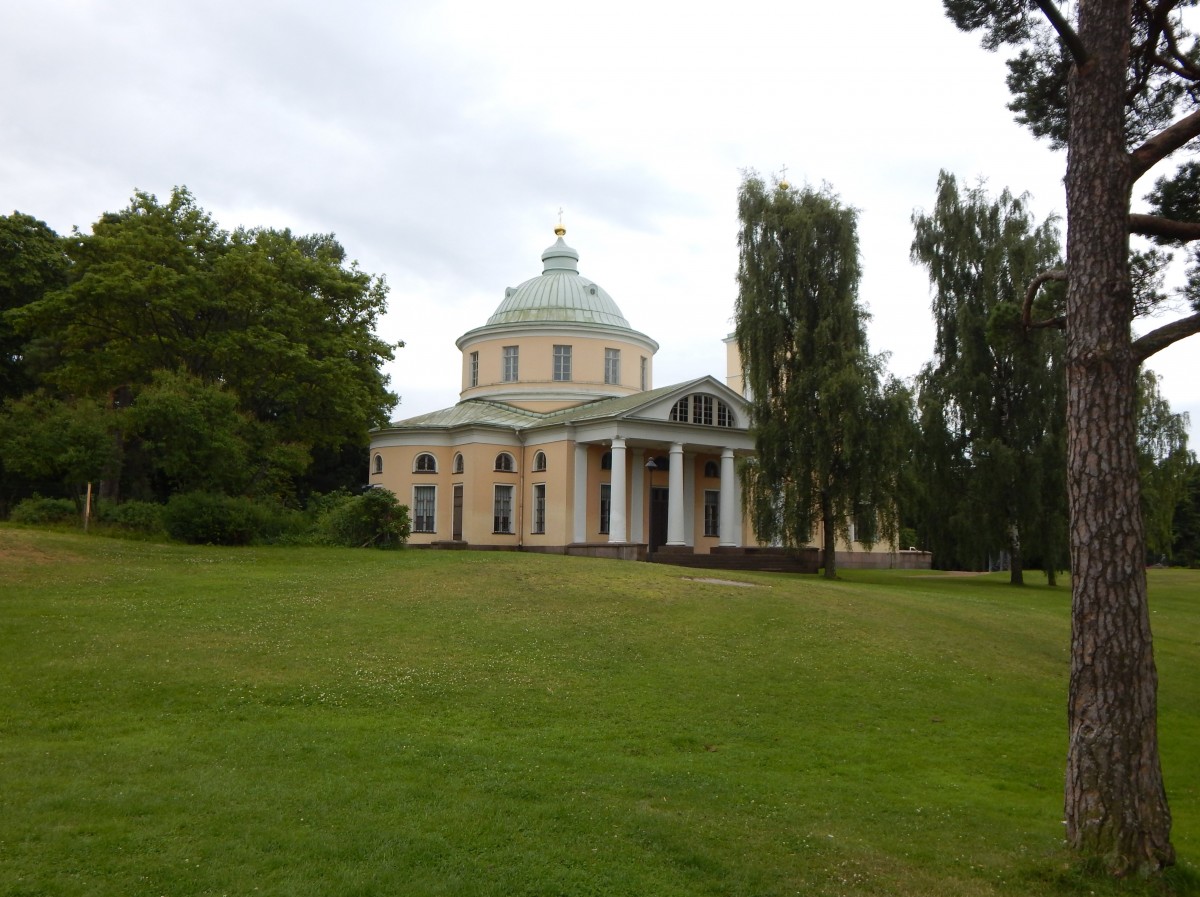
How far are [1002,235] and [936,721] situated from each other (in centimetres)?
2236

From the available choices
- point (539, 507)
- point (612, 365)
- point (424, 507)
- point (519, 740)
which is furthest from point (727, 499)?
point (519, 740)

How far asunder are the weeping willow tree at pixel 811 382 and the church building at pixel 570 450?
5341mm

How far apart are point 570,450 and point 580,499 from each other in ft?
5.68

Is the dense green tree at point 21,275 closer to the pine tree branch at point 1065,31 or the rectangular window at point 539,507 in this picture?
the rectangular window at point 539,507

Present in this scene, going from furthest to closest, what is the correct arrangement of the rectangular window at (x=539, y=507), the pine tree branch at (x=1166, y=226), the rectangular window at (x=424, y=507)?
the rectangular window at (x=424, y=507) < the rectangular window at (x=539, y=507) < the pine tree branch at (x=1166, y=226)

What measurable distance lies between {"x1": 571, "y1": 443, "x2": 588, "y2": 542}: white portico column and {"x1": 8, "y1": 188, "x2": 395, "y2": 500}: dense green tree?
7280mm

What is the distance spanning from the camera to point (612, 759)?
31.9ft

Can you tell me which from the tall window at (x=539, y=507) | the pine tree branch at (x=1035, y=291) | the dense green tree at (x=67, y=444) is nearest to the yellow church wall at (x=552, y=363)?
the tall window at (x=539, y=507)

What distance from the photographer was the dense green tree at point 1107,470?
758 centimetres

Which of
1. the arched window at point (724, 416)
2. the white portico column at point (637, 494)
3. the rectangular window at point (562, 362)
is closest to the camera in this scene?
the arched window at point (724, 416)

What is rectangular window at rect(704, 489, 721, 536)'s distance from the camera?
→ 128 feet

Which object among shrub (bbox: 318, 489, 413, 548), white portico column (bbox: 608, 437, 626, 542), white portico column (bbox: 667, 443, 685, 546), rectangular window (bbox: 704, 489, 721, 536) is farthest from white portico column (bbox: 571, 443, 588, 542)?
shrub (bbox: 318, 489, 413, 548)

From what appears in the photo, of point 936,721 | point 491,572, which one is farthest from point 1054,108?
point 491,572

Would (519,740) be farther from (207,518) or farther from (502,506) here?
(502,506)
